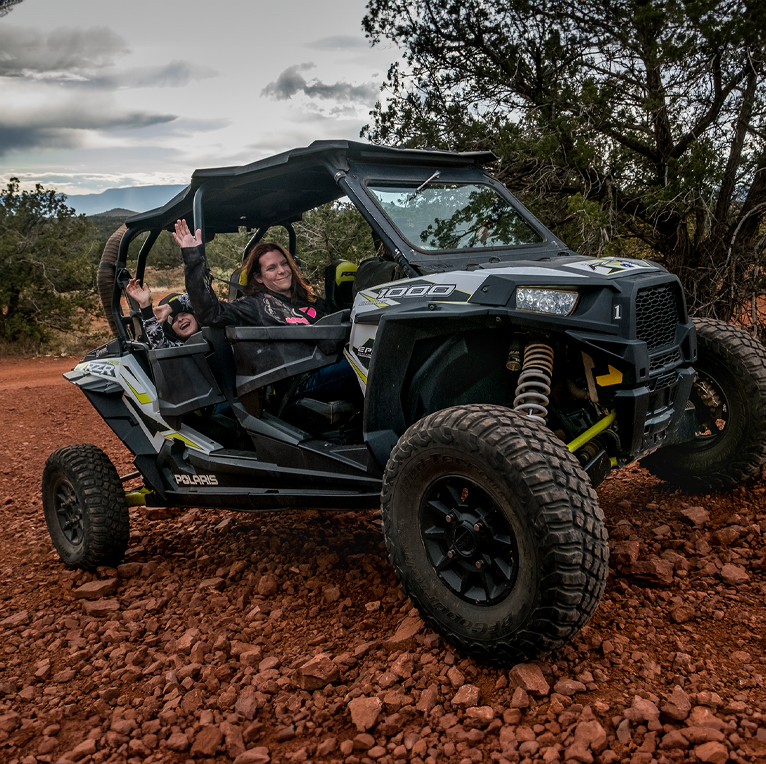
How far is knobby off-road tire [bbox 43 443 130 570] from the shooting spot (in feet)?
14.3

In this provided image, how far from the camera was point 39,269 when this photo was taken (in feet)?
55.9

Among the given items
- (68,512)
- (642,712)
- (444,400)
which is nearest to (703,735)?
(642,712)

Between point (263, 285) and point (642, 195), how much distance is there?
172 inches

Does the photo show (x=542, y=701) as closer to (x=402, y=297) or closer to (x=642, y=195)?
(x=402, y=297)

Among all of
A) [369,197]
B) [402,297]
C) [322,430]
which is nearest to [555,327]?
[402,297]

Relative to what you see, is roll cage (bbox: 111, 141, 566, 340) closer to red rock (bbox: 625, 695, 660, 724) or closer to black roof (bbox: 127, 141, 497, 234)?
black roof (bbox: 127, 141, 497, 234)

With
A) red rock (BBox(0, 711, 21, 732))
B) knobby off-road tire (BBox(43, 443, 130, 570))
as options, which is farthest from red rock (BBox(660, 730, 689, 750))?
knobby off-road tire (BBox(43, 443, 130, 570))

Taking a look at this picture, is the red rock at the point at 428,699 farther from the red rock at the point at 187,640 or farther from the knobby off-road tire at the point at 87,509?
the knobby off-road tire at the point at 87,509

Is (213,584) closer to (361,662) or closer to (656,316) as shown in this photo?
(361,662)

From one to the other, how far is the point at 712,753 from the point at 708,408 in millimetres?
2251

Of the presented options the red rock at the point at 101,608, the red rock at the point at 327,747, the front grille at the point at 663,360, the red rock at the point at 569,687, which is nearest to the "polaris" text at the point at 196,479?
the red rock at the point at 101,608

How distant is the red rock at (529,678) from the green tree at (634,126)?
4620 mm

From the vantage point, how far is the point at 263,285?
4.31 meters

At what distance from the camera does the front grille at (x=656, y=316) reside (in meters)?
2.90
